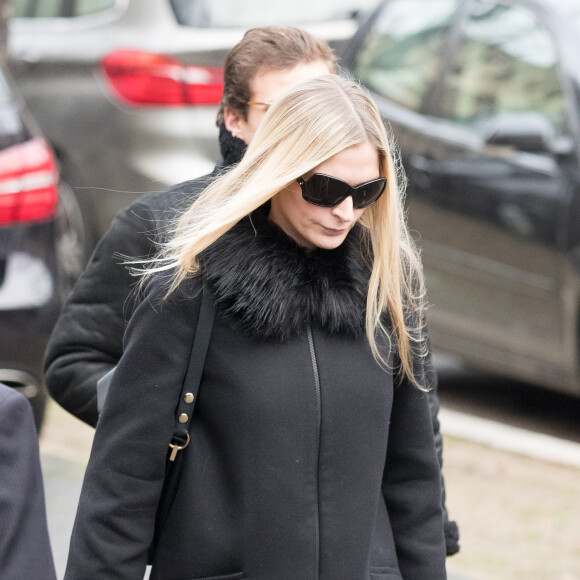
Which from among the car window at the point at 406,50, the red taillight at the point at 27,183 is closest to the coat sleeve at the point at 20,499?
the red taillight at the point at 27,183

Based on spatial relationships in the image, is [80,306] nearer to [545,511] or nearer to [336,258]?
[336,258]

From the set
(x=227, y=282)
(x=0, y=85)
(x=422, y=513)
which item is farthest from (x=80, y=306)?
(x=0, y=85)

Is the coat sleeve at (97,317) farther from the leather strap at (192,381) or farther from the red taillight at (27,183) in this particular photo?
the red taillight at (27,183)

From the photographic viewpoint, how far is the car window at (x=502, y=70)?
5.47 metres

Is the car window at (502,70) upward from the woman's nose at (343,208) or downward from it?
downward

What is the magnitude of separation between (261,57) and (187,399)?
103cm

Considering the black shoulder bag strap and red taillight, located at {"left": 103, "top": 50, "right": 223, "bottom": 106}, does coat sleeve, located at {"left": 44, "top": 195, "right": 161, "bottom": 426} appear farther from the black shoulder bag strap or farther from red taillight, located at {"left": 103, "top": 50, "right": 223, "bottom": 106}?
red taillight, located at {"left": 103, "top": 50, "right": 223, "bottom": 106}

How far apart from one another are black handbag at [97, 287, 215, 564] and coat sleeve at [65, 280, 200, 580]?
11 mm

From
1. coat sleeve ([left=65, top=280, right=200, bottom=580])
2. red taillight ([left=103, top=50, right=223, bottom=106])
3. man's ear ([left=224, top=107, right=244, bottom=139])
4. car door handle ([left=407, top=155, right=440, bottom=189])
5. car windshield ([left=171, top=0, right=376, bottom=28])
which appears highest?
man's ear ([left=224, top=107, right=244, bottom=139])

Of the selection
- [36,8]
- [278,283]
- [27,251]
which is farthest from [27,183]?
[36,8]

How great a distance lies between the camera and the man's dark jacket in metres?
2.73

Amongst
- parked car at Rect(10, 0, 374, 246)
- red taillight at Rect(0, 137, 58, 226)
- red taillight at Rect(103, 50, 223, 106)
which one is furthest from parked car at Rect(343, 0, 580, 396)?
red taillight at Rect(0, 137, 58, 226)

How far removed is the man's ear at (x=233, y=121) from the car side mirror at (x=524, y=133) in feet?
8.83

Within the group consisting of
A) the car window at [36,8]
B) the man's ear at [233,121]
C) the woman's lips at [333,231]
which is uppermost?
the woman's lips at [333,231]
